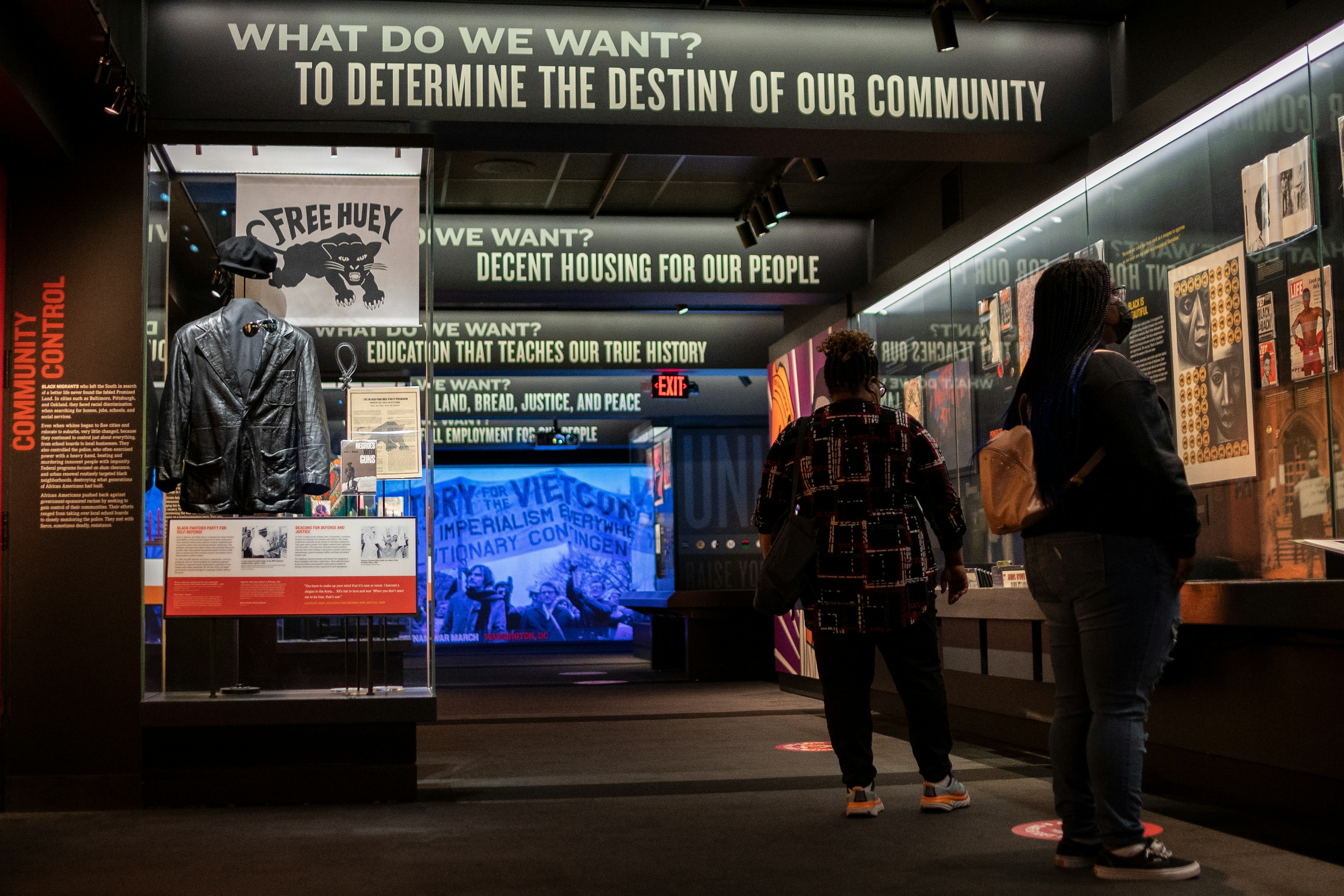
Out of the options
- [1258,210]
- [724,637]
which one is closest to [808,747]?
[1258,210]

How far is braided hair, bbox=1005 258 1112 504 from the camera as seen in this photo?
3223mm

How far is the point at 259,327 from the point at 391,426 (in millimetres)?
659

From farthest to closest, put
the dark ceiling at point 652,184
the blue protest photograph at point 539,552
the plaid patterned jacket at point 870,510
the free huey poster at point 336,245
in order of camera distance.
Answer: the blue protest photograph at point 539,552 < the dark ceiling at point 652,184 < the free huey poster at point 336,245 < the plaid patterned jacket at point 870,510

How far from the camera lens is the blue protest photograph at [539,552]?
21.5 m

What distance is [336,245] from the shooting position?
5.30m

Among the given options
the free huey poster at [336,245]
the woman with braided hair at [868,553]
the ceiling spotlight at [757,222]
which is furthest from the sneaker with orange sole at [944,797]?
the ceiling spotlight at [757,222]

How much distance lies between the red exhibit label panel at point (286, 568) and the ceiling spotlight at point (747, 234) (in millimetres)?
4107

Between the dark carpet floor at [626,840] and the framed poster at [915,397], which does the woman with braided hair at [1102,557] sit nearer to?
the dark carpet floor at [626,840]

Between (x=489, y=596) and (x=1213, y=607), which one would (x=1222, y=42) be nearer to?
(x=1213, y=607)

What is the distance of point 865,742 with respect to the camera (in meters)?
4.12

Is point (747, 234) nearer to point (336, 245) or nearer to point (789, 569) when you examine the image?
point (336, 245)

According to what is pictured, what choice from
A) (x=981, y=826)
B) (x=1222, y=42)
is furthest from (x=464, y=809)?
(x=1222, y=42)

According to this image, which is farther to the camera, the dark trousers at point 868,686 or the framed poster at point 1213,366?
the framed poster at point 1213,366

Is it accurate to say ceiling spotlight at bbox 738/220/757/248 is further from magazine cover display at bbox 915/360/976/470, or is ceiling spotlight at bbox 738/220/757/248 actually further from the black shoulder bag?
the black shoulder bag
